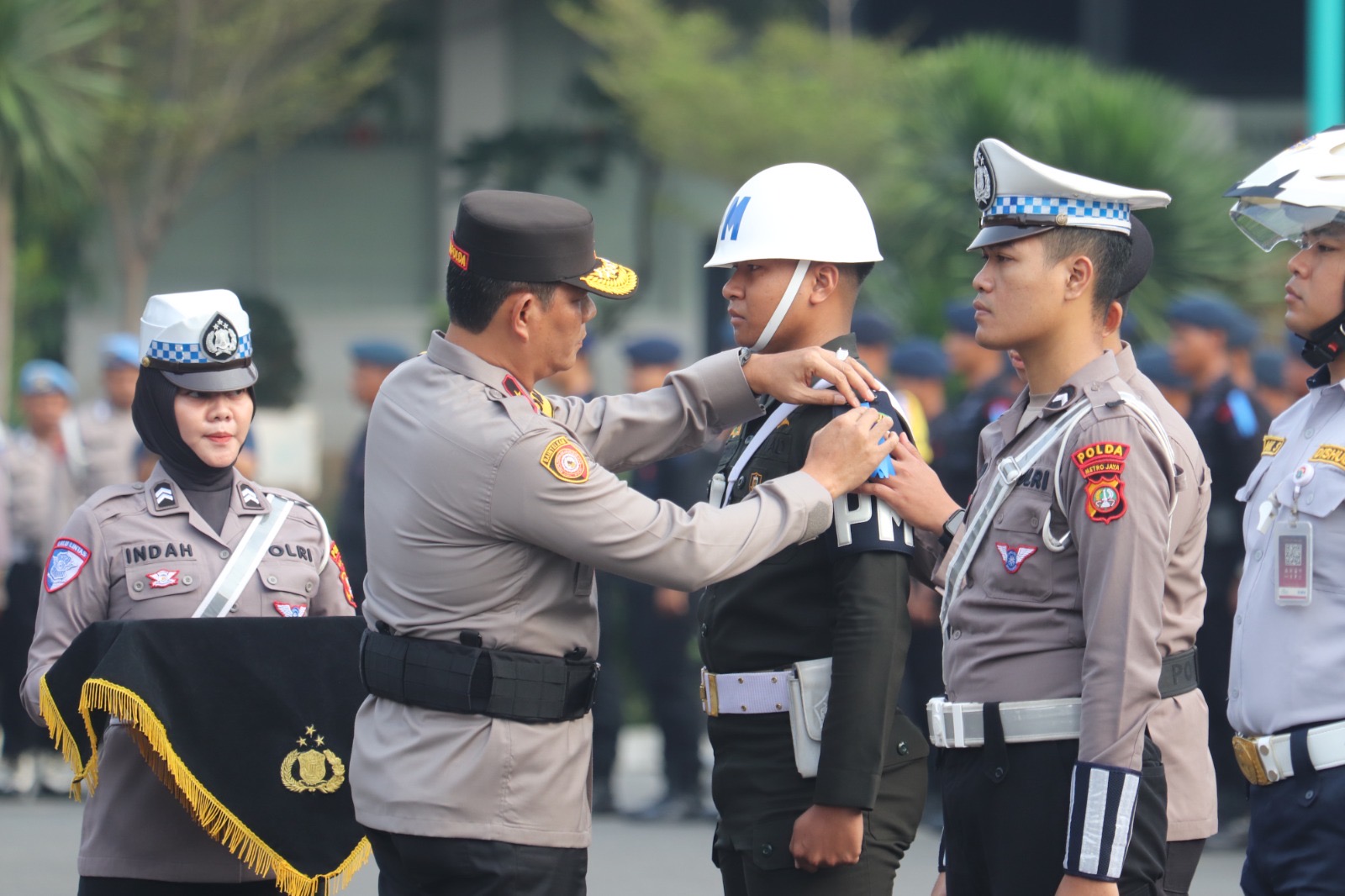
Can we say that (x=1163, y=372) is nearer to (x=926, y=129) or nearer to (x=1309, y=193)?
(x=1309, y=193)

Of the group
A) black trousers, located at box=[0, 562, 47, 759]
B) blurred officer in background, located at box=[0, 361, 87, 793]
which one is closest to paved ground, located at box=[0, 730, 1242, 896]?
blurred officer in background, located at box=[0, 361, 87, 793]

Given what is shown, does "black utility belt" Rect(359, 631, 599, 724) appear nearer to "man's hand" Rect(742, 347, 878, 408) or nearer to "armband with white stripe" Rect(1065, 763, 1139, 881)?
"man's hand" Rect(742, 347, 878, 408)

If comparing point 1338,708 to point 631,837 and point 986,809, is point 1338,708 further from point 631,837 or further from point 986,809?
point 631,837

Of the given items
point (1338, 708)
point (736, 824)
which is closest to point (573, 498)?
point (736, 824)

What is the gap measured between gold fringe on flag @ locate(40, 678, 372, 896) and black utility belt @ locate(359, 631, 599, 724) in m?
0.67

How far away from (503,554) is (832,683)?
2.46ft

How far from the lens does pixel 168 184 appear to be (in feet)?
62.4

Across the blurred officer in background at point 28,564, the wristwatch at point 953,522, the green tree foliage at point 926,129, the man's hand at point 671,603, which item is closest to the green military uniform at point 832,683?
the wristwatch at point 953,522

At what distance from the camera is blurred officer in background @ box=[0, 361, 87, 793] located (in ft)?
32.1

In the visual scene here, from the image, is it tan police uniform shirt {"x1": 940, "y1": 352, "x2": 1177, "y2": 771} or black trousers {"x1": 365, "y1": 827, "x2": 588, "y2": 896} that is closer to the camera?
tan police uniform shirt {"x1": 940, "y1": 352, "x2": 1177, "y2": 771}

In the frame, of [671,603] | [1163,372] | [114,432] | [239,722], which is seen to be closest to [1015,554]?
[239,722]

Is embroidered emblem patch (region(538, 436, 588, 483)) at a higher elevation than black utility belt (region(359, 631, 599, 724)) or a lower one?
higher

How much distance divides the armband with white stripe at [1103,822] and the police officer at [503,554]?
30.1 inches

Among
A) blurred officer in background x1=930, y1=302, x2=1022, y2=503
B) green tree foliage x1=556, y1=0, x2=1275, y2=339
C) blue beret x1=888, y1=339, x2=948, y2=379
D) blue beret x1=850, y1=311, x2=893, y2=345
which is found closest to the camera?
blurred officer in background x1=930, y1=302, x2=1022, y2=503
